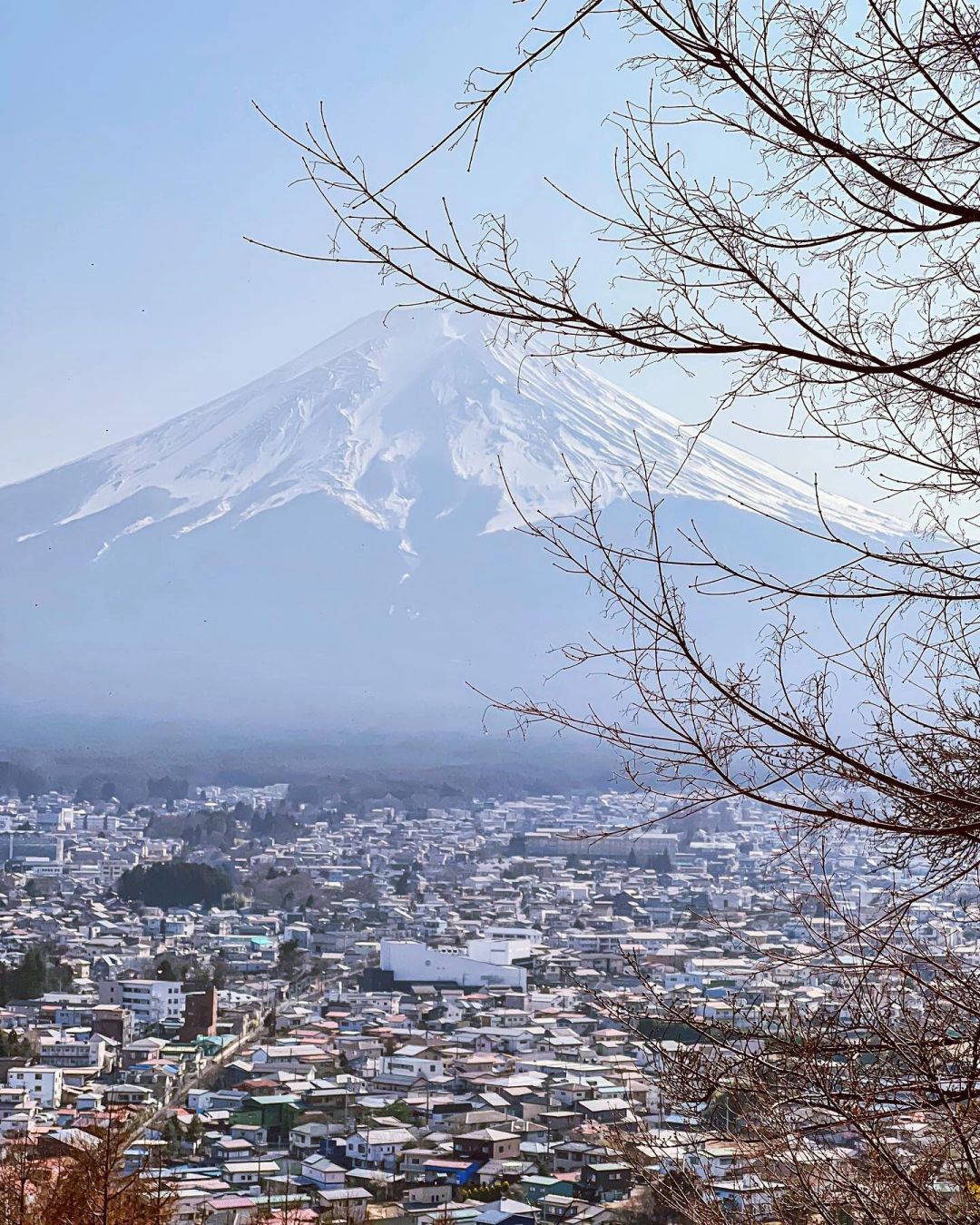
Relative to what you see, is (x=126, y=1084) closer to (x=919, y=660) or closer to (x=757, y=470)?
(x=919, y=660)

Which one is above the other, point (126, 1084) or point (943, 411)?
point (943, 411)

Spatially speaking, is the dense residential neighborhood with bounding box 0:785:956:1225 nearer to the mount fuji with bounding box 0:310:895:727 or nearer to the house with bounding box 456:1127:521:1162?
the house with bounding box 456:1127:521:1162

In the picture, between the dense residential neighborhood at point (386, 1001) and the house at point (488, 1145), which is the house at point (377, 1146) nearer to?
the dense residential neighborhood at point (386, 1001)

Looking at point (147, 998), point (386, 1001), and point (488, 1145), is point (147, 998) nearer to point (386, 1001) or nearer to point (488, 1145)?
point (386, 1001)

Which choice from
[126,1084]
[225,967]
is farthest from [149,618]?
[126,1084]

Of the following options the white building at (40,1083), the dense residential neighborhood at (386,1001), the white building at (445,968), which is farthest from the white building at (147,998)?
the white building at (40,1083)

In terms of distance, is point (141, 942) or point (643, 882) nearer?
point (141, 942)

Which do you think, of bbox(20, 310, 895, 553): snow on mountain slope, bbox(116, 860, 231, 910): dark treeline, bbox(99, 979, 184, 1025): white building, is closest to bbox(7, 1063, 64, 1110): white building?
bbox(99, 979, 184, 1025): white building

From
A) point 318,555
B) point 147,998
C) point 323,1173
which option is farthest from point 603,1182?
point 318,555
